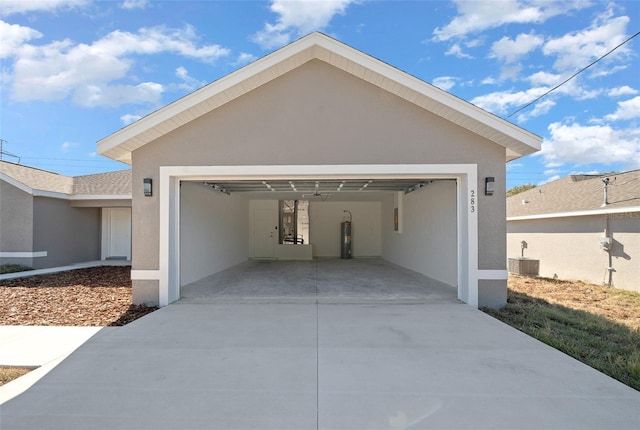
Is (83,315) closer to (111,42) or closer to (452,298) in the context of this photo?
(452,298)

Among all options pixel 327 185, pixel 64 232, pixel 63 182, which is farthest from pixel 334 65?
pixel 63 182

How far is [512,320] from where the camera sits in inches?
219

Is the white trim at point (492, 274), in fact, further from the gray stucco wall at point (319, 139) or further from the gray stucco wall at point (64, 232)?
the gray stucco wall at point (64, 232)

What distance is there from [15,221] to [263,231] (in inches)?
342

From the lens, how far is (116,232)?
1493 cm

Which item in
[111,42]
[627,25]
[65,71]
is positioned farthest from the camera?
[65,71]

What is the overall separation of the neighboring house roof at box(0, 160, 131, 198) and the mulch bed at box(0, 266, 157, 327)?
11.7ft

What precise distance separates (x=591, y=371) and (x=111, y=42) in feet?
43.1

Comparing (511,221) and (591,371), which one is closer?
(591,371)

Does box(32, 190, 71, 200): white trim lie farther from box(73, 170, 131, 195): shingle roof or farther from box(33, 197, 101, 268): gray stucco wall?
box(73, 170, 131, 195): shingle roof

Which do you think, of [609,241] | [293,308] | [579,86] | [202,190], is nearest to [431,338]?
[293,308]

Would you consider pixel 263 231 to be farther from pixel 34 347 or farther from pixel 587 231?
pixel 587 231

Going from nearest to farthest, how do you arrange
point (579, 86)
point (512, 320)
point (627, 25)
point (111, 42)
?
1. point (512, 320)
2. point (627, 25)
3. point (111, 42)
4. point (579, 86)

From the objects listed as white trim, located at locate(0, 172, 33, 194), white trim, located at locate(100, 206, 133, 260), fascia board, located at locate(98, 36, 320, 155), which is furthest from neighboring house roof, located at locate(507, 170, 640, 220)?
white trim, located at locate(0, 172, 33, 194)
